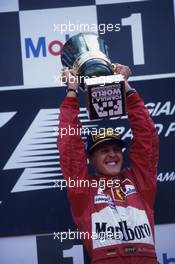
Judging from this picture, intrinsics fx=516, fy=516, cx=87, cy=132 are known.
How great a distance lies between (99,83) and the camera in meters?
1.72

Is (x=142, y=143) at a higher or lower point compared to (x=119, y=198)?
higher

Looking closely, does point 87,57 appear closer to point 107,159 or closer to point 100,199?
point 107,159

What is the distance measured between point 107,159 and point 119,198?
152mm

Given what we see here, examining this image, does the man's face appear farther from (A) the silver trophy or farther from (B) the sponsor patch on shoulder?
(A) the silver trophy

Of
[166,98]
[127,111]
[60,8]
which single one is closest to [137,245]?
[127,111]

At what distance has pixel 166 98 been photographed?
2279 millimetres

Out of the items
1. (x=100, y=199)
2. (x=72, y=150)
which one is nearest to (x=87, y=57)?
(x=72, y=150)

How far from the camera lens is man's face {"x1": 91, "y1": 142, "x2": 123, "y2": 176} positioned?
193 centimetres

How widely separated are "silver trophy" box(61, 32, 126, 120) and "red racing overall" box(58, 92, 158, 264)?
0.31 feet

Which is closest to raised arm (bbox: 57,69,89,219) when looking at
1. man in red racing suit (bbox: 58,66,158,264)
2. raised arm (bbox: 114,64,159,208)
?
man in red racing suit (bbox: 58,66,158,264)

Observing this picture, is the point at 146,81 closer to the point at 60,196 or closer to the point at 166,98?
the point at 166,98

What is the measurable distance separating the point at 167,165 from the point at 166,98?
0.30m

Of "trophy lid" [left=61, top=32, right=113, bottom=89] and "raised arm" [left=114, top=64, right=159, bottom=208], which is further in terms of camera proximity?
"raised arm" [left=114, top=64, right=159, bottom=208]

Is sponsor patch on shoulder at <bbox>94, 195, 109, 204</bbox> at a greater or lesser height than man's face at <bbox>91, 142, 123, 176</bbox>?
lesser
